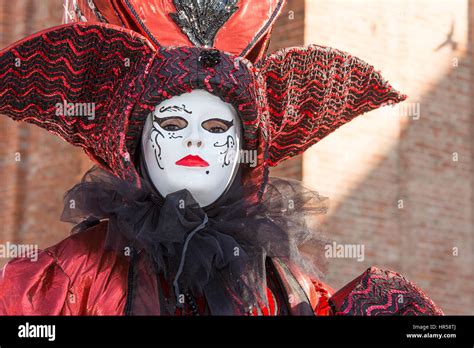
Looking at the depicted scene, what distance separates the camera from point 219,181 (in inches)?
156

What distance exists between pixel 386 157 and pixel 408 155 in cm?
30

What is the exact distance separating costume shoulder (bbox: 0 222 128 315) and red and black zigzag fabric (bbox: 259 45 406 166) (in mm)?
692

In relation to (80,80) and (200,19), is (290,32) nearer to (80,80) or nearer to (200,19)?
(200,19)

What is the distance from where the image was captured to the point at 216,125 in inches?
157

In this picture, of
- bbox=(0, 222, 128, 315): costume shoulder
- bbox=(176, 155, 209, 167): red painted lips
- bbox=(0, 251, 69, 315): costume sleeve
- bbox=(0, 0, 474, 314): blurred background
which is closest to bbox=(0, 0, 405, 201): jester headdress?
bbox=(176, 155, 209, 167): red painted lips

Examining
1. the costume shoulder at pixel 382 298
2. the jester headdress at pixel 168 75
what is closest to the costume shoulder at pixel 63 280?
the jester headdress at pixel 168 75

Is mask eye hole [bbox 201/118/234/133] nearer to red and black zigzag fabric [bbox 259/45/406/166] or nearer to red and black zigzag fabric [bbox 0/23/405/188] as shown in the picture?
red and black zigzag fabric [bbox 0/23/405/188]

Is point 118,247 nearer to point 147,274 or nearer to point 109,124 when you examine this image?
point 147,274

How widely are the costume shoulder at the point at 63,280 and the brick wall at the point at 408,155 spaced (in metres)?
3.65

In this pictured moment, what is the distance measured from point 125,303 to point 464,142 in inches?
208

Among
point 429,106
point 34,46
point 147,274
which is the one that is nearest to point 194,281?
point 147,274

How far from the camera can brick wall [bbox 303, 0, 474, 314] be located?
25.3 ft
